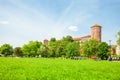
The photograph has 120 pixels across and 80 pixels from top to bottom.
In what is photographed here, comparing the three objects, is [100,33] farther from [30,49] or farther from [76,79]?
[76,79]

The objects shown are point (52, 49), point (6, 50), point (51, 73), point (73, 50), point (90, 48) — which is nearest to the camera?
point (51, 73)

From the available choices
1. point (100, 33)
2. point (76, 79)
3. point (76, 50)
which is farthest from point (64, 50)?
point (76, 79)

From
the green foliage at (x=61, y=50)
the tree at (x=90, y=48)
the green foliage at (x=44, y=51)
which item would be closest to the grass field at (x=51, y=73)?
the tree at (x=90, y=48)

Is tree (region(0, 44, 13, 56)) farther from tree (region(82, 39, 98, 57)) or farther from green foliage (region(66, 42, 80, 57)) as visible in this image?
tree (region(82, 39, 98, 57))

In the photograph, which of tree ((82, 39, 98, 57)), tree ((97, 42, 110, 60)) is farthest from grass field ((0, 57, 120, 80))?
tree ((97, 42, 110, 60))

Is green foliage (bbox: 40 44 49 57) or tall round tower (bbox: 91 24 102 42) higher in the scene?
tall round tower (bbox: 91 24 102 42)

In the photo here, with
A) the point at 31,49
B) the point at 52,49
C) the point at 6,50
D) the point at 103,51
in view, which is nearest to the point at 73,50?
the point at 103,51

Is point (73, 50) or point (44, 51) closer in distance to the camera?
point (73, 50)

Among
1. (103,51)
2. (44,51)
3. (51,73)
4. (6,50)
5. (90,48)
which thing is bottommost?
(51,73)

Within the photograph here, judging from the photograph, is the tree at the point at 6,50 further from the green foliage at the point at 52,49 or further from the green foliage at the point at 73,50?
the green foliage at the point at 73,50

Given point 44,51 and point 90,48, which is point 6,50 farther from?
A: point 90,48

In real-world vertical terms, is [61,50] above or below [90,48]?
below

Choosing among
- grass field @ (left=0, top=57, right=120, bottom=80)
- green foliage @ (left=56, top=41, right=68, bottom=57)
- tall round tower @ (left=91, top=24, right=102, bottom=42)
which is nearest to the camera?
grass field @ (left=0, top=57, right=120, bottom=80)

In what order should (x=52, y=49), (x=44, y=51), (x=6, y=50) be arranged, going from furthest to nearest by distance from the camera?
(x=6, y=50) < (x=44, y=51) < (x=52, y=49)
